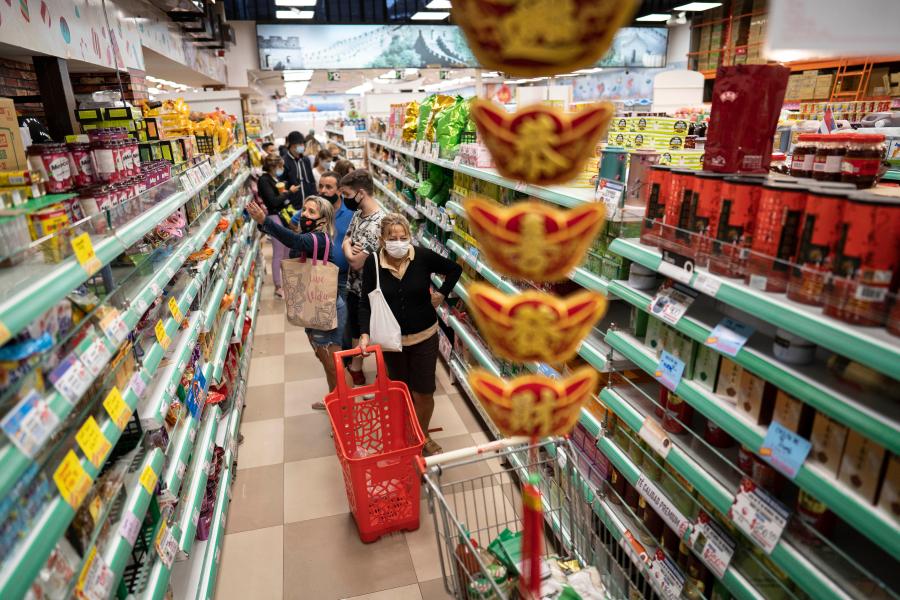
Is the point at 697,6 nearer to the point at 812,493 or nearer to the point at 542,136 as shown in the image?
the point at 812,493

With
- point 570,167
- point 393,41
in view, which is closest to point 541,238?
point 570,167

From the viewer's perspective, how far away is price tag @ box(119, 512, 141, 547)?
59.7 inches

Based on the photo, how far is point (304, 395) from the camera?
4586mm

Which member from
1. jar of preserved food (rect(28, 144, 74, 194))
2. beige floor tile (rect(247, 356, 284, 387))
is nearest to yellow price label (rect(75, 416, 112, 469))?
jar of preserved food (rect(28, 144, 74, 194))

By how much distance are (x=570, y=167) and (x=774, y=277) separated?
79cm

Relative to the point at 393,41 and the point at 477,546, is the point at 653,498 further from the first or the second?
the point at 393,41

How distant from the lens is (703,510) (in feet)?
5.80

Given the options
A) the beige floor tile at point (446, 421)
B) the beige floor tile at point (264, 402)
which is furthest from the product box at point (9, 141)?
the beige floor tile at point (446, 421)

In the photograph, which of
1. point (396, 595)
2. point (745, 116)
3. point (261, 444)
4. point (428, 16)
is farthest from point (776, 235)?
point (428, 16)

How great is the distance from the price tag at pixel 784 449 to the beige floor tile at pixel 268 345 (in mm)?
4736

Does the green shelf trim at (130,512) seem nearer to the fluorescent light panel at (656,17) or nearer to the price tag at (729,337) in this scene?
the price tag at (729,337)

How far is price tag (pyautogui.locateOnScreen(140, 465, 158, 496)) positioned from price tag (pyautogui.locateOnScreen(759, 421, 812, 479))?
1.80 m

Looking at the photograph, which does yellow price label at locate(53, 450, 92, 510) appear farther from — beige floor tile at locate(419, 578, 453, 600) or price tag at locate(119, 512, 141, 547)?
beige floor tile at locate(419, 578, 453, 600)

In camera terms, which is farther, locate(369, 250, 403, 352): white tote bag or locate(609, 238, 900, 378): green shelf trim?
locate(369, 250, 403, 352): white tote bag
